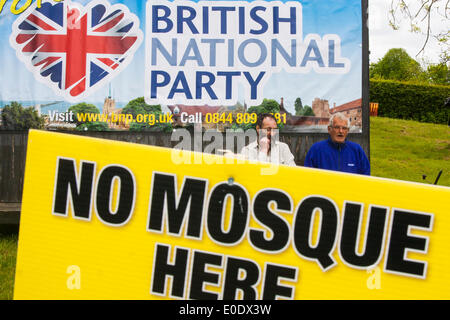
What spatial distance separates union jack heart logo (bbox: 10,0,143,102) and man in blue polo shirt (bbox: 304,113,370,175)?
2469 mm

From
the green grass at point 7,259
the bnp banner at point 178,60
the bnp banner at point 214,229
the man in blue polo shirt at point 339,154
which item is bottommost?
the green grass at point 7,259

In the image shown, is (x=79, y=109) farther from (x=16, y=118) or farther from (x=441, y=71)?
(x=441, y=71)

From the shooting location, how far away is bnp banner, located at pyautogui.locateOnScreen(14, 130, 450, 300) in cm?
185

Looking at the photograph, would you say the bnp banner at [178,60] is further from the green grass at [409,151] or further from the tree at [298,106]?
the green grass at [409,151]

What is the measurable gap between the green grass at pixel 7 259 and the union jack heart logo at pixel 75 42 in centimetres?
186

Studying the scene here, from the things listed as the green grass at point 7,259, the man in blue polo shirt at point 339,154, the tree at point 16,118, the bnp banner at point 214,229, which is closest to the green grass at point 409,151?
the man in blue polo shirt at point 339,154

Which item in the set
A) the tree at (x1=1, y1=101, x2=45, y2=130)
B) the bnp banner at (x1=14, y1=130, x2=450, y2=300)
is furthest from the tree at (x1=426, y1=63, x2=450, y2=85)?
the bnp banner at (x1=14, y1=130, x2=450, y2=300)

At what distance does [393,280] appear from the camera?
73.3 inches

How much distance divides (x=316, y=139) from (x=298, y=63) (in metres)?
0.89

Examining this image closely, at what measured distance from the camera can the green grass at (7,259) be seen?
382 cm

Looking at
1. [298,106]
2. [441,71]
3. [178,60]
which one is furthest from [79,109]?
[441,71]

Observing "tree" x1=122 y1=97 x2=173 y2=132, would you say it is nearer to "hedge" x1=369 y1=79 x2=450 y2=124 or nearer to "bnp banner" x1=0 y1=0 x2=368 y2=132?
"bnp banner" x1=0 y1=0 x2=368 y2=132

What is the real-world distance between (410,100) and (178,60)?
59.7 feet
